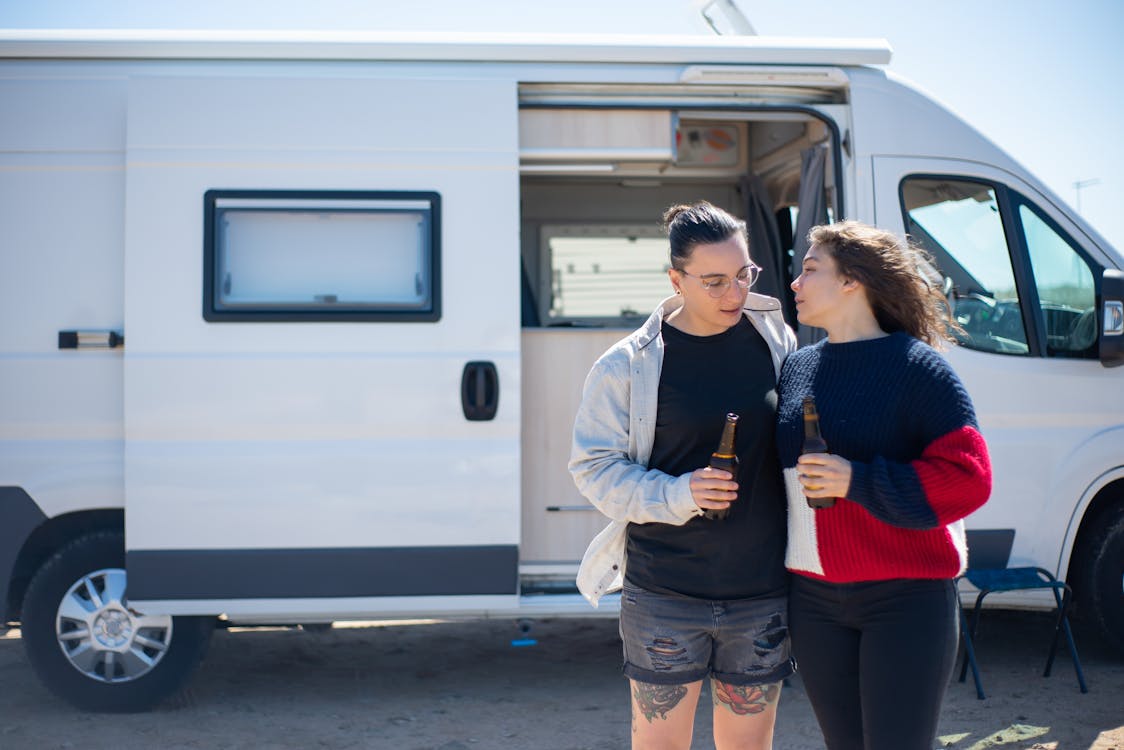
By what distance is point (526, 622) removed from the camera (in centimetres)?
460

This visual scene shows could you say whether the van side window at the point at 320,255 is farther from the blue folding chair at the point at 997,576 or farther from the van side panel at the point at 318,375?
the blue folding chair at the point at 997,576

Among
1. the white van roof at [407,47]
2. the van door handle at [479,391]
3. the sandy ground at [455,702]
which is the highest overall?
the white van roof at [407,47]

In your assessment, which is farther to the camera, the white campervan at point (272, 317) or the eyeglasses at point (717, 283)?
the white campervan at point (272, 317)

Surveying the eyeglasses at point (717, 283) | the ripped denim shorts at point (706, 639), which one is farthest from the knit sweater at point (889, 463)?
the eyeglasses at point (717, 283)

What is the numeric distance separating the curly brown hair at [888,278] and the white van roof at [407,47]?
7.45ft

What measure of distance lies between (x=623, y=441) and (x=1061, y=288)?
10.5 feet

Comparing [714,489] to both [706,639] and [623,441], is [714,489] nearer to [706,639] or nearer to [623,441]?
[623,441]

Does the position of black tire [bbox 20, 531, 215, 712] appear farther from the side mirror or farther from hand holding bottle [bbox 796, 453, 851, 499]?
the side mirror

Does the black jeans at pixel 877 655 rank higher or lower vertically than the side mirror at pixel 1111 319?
lower

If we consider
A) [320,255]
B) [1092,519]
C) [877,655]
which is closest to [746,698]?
[877,655]

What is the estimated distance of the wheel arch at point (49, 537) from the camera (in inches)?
172

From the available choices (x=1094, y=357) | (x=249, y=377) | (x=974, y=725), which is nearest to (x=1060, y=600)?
(x=974, y=725)

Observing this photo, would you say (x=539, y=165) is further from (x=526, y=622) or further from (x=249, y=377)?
(x=526, y=622)

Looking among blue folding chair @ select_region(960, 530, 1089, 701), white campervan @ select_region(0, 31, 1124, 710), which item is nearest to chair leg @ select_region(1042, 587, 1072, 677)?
blue folding chair @ select_region(960, 530, 1089, 701)
